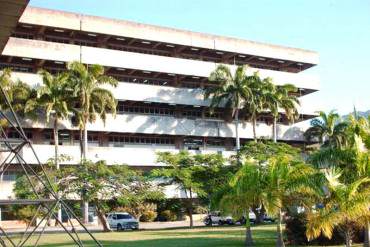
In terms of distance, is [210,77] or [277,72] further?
[277,72]

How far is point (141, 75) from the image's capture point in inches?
2217

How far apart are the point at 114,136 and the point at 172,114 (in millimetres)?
7290

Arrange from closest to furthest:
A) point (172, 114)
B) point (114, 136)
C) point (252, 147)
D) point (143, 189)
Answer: point (143, 189), point (252, 147), point (114, 136), point (172, 114)

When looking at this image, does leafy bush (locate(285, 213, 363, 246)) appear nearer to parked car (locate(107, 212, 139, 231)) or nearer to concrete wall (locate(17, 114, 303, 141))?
parked car (locate(107, 212, 139, 231))

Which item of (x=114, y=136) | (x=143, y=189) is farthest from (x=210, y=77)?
(x=143, y=189)

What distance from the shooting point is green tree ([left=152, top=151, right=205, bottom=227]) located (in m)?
39.7

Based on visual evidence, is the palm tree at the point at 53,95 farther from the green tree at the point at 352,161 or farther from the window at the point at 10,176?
the green tree at the point at 352,161

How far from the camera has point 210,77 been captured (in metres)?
53.6

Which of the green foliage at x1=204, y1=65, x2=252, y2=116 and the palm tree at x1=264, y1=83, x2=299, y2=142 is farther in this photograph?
the palm tree at x1=264, y1=83, x2=299, y2=142

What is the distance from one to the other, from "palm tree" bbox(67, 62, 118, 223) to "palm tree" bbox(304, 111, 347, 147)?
72.1 feet

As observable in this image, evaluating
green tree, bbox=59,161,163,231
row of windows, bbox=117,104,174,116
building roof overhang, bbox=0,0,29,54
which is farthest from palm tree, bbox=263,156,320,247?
row of windows, bbox=117,104,174,116

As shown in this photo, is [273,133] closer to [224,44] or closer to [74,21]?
[224,44]

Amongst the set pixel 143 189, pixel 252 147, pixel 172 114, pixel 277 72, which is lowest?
pixel 143 189

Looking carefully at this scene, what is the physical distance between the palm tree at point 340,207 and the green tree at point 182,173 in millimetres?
24314
